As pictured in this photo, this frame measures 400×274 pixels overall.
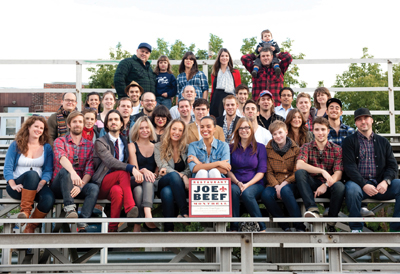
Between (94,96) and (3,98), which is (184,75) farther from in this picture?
(3,98)

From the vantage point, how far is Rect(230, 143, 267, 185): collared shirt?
620 centimetres

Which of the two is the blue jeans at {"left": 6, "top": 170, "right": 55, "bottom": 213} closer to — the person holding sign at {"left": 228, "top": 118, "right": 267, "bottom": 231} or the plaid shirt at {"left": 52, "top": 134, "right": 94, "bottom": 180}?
the plaid shirt at {"left": 52, "top": 134, "right": 94, "bottom": 180}

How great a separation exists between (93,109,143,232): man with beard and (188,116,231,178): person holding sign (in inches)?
30.8

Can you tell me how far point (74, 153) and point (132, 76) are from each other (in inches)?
115

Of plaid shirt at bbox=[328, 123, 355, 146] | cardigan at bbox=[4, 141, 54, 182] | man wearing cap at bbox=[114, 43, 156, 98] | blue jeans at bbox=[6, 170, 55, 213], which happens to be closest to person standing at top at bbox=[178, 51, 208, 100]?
man wearing cap at bbox=[114, 43, 156, 98]

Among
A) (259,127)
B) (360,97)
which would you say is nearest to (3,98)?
(360,97)

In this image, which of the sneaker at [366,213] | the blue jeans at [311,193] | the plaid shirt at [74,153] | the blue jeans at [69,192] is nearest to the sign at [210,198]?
the blue jeans at [311,193]

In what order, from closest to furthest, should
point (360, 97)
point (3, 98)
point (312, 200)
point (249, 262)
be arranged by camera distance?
point (249, 262)
point (312, 200)
point (360, 97)
point (3, 98)

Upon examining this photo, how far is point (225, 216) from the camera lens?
4.99 metres

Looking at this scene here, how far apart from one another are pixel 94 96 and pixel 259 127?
9.35 ft

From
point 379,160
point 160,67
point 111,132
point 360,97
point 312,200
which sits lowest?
point 312,200

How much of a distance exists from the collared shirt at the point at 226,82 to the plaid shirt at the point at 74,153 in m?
3.17

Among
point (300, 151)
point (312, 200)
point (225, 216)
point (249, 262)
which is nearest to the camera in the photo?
point (249, 262)

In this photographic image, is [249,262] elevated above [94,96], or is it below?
below
